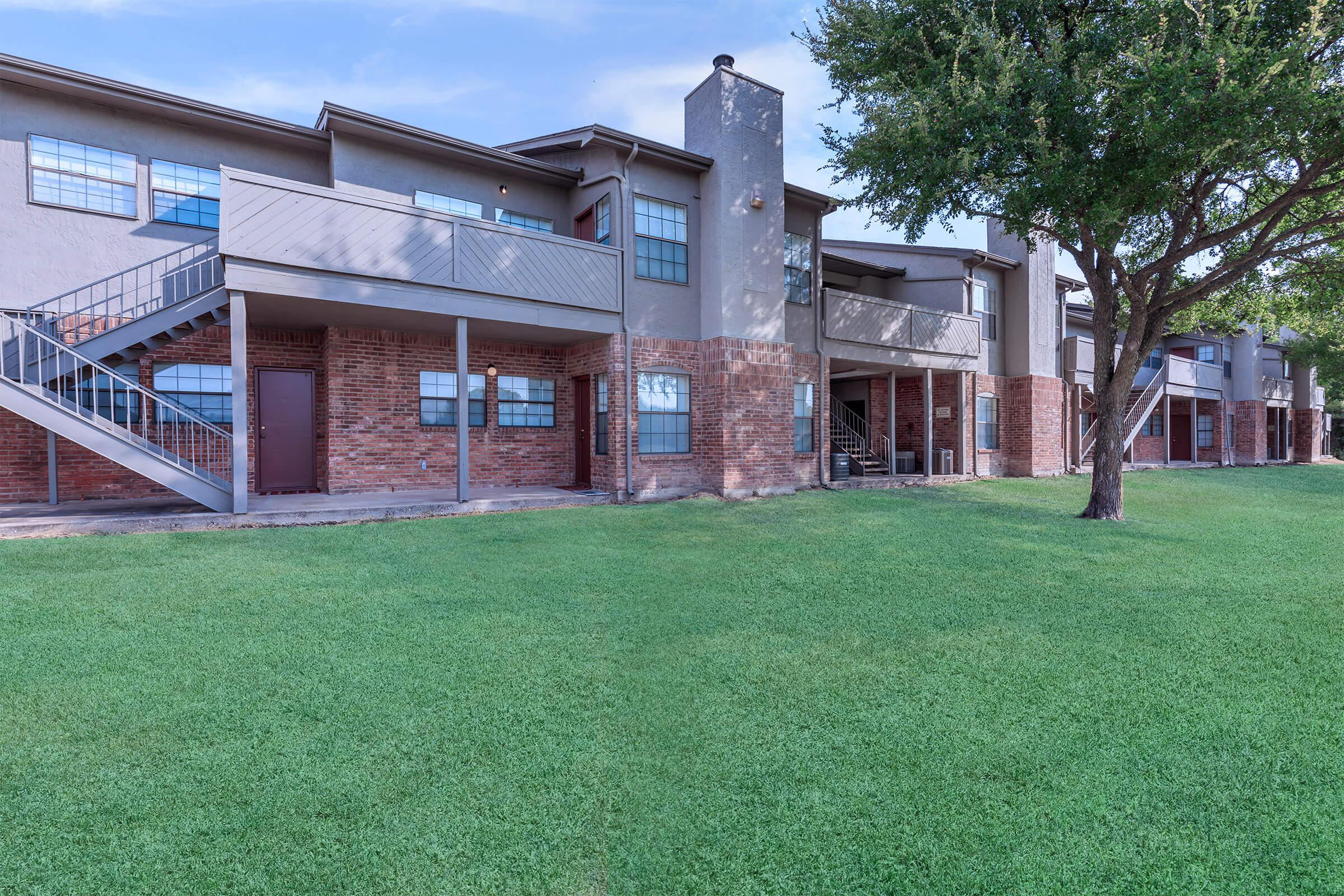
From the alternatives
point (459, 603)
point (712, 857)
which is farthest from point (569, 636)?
point (712, 857)

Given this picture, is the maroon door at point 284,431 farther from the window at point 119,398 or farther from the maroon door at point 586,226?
the maroon door at point 586,226

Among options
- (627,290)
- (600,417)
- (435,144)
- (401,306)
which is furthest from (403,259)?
(600,417)

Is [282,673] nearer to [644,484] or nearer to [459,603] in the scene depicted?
[459,603]

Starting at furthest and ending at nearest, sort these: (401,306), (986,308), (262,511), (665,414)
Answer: (986,308)
(665,414)
(401,306)
(262,511)

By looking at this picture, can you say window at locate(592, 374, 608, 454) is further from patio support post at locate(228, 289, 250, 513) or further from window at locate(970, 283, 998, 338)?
window at locate(970, 283, 998, 338)

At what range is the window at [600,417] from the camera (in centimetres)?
1212

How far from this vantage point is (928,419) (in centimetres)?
1614

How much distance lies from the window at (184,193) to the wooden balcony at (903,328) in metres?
11.4

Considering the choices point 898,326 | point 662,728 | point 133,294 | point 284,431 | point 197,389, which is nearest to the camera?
point 662,728

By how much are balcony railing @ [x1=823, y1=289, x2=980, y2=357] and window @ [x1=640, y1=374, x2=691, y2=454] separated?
13.2 ft

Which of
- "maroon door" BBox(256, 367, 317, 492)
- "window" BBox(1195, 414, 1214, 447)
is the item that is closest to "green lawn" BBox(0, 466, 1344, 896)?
"maroon door" BBox(256, 367, 317, 492)

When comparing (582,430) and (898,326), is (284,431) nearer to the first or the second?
(582,430)

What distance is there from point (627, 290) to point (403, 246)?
3773 mm

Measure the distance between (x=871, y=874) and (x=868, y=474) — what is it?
14593 mm
